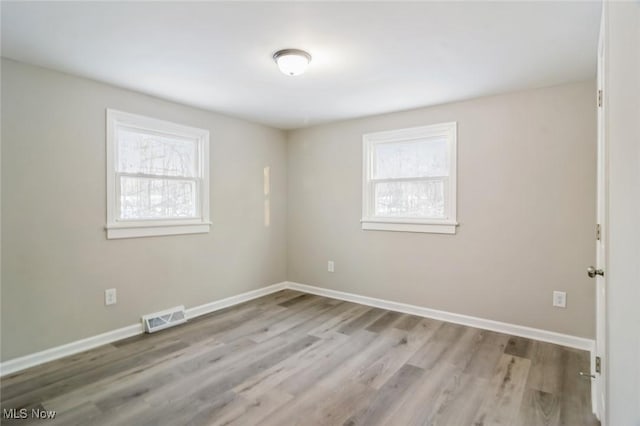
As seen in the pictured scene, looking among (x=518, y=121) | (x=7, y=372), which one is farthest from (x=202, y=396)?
(x=518, y=121)

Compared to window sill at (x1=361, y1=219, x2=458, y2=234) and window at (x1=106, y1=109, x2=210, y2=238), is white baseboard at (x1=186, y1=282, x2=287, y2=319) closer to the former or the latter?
window at (x1=106, y1=109, x2=210, y2=238)

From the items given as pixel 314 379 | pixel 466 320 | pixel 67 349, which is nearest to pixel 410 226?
pixel 466 320

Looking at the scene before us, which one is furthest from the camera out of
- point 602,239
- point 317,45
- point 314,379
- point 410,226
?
point 410,226

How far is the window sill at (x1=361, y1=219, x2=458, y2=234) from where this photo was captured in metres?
3.57

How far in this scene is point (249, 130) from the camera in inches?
172

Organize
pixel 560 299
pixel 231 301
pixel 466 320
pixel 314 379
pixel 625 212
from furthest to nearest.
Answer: pixel 231 301
pixel 466 320
pixel 560 299
pixel 314 379
pixel 625 212

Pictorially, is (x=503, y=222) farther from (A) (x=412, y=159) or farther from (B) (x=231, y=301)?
(B) (x=231, y=301)

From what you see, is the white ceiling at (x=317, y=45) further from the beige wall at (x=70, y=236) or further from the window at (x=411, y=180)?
the window at (x=411, y=180)

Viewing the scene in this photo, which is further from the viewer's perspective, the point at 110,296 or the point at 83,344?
the point at 110,296

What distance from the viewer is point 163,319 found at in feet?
11.1

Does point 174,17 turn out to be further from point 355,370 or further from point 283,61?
point 355,370

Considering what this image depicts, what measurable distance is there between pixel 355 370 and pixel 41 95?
327 centimetres

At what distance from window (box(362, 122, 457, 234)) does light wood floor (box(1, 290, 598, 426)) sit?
46.6 inches

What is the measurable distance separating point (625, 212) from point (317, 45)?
1.98 m
